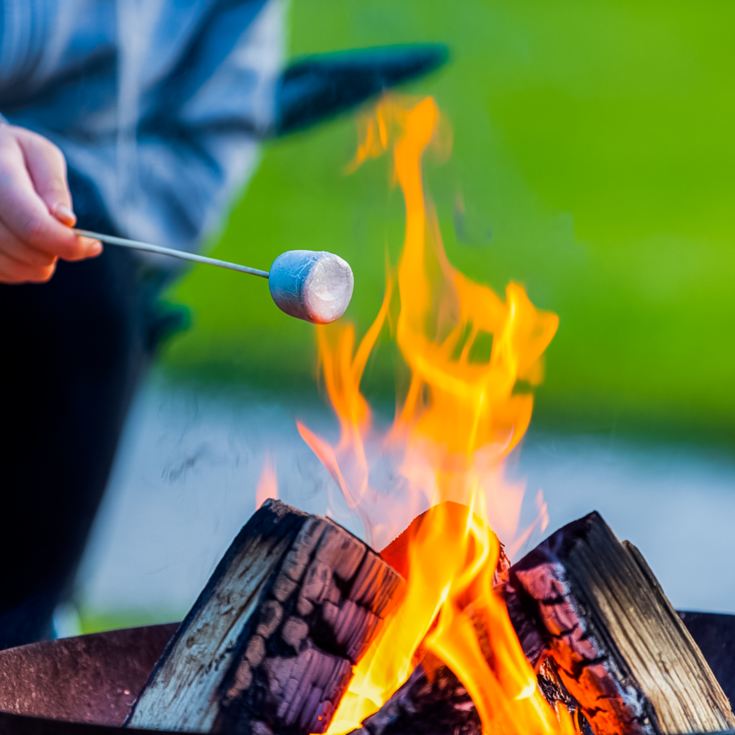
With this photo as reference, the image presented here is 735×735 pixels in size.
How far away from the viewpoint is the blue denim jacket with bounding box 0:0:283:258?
2.15 metres

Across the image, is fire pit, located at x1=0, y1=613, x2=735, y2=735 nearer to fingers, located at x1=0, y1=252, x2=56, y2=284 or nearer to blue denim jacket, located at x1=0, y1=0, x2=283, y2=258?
fingers, located at x1=0, y1=252, x2=56, y2=284

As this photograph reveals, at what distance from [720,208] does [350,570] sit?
4.77 ft

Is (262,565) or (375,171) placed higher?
(375,171)

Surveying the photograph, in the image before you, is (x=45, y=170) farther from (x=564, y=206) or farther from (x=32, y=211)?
(x=564, y=206)

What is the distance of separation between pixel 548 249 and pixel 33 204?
1.23m

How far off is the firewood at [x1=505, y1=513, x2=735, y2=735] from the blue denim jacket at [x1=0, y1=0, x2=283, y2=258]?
4.53 feet

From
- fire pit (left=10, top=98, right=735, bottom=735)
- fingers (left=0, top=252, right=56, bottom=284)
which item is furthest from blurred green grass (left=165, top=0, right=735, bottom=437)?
fire pit (left=10, top=98, right=735, bottom=735)

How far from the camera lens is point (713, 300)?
7.26 ft

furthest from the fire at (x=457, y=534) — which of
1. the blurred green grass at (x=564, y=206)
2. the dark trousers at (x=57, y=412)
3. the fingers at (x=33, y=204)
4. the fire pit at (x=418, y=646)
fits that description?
the dark trousers at (x=57, y=412)

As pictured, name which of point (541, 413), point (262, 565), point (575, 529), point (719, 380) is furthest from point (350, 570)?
point (719, 380)

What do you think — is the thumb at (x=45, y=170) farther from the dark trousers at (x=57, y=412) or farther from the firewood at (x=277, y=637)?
the dark trousers at (x=57, y=412)

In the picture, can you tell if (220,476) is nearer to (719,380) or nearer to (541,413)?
(541,413)

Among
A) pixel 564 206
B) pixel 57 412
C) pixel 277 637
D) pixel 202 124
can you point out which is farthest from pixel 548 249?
pixel 277 637

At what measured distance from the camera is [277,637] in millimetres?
1038
